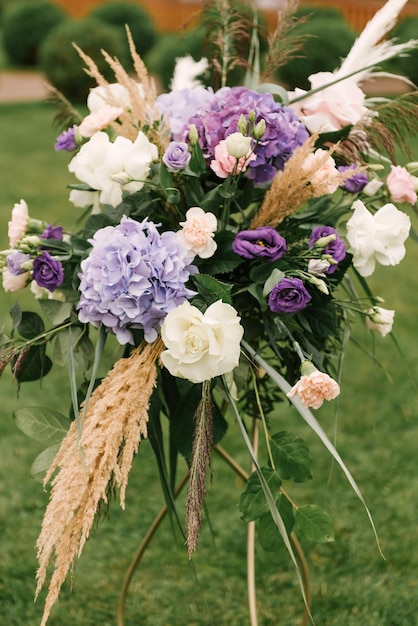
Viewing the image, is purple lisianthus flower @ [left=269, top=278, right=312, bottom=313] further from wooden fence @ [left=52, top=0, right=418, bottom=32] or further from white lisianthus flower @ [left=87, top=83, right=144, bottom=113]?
wooden fence @ [left=52, top=0, right=418, bottom=32]

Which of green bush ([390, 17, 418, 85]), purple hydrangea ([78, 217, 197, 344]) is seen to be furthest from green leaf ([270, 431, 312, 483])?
green bush ([390, 17, 418, 85])

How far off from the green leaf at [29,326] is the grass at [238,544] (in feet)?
2.41

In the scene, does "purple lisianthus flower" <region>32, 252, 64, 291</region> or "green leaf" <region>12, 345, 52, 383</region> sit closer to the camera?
"purple lisianthus flower" <region>32, 252, 64, 291</region>

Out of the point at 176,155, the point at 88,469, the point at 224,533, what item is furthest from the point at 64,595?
the point at 176,155

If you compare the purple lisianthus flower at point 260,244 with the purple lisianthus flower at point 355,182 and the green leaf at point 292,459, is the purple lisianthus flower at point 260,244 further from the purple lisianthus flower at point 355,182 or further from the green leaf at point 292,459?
the green leaf at point 292,459

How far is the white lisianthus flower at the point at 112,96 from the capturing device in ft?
5.44

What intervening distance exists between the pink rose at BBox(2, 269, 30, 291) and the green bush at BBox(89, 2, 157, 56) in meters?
11.1

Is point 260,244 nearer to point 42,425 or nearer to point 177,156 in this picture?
point 177,156

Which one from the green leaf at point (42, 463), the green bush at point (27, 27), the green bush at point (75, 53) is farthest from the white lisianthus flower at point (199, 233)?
the green bush at point (27, 27)

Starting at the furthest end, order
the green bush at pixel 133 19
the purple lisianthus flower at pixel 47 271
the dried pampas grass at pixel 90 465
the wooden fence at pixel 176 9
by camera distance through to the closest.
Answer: the green bush at pixel 133 19, the wooden fence at pixel 176 9, the purple lisianthus flower at pixel 47 271, the dried pampas grass at pixel 90 465

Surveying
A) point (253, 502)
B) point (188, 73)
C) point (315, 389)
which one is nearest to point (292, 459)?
point (253, 502)

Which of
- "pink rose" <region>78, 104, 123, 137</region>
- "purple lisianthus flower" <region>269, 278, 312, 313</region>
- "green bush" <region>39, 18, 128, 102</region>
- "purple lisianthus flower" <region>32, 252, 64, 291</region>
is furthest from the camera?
"green bush" <region>39, 18, 128, 102</region>

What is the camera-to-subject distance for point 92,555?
2.65 meters

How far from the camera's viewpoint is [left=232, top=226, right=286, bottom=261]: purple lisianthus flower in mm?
1436
